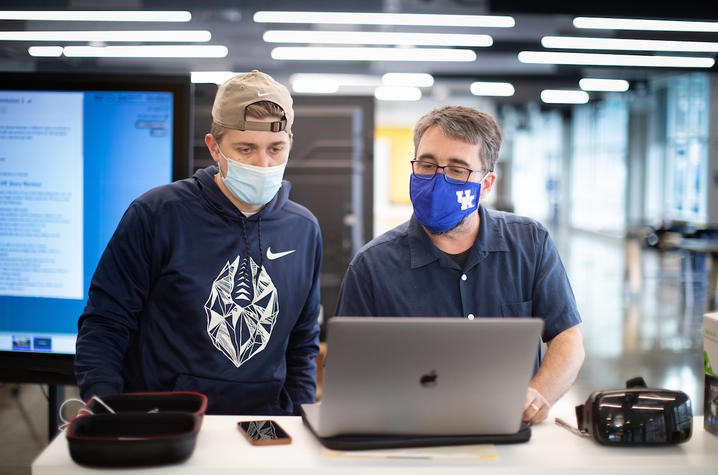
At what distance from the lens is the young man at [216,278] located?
173cm

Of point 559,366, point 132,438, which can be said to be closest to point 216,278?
point 132,438

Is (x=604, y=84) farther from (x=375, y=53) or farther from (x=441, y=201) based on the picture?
(x=441, y=201)

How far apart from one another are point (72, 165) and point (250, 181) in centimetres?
74

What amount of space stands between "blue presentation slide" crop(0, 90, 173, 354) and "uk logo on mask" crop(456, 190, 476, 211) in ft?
3.13

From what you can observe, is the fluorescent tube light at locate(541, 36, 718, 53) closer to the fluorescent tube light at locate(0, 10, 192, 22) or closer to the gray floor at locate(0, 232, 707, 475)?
the gray floor at locate(0, 232, 707, 475)

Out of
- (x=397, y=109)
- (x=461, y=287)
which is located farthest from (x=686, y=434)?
(x=397, y=109)

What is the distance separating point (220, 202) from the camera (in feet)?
5.98

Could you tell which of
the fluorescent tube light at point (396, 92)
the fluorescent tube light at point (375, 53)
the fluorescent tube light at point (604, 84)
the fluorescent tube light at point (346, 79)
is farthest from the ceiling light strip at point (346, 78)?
the fluorescent tube light at point (375, 53)

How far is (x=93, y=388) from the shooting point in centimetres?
162

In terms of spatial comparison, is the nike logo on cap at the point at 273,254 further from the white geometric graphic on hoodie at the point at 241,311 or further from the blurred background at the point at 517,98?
the blurred background at the point at 517,98

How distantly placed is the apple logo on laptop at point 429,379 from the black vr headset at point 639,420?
1.29 feet

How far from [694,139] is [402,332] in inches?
529

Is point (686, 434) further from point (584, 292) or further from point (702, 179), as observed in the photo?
point (702, 179)

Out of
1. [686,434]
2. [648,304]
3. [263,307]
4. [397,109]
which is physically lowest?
[648,304]
